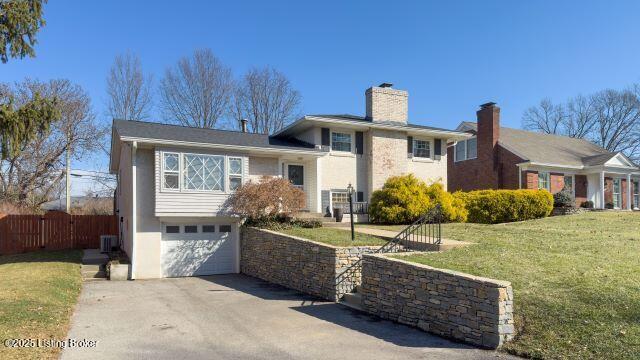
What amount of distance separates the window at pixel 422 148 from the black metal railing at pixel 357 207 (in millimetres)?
3855

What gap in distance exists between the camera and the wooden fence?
19.4 m

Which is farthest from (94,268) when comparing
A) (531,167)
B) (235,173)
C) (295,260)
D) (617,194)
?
(617,194)

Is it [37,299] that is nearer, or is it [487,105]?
[37,299]

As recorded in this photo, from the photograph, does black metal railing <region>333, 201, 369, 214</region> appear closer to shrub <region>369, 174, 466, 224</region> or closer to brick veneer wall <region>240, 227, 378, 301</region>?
shrub <region>369, 174, 466, 224</region>

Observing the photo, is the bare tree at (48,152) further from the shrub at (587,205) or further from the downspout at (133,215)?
the shrub at (587,205)

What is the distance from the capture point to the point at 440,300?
765cm

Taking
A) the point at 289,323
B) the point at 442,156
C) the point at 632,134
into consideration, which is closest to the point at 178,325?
the point at 289,323

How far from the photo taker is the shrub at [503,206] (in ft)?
63.2

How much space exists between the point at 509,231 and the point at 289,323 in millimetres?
9269

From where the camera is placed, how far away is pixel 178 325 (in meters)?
8.55

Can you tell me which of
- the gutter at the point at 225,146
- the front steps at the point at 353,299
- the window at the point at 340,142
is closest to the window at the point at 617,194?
the window at the point at 340,142

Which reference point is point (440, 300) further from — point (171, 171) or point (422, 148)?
point (422, 148)

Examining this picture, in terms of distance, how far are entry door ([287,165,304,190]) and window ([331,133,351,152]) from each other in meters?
1.84

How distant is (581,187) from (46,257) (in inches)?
1129
